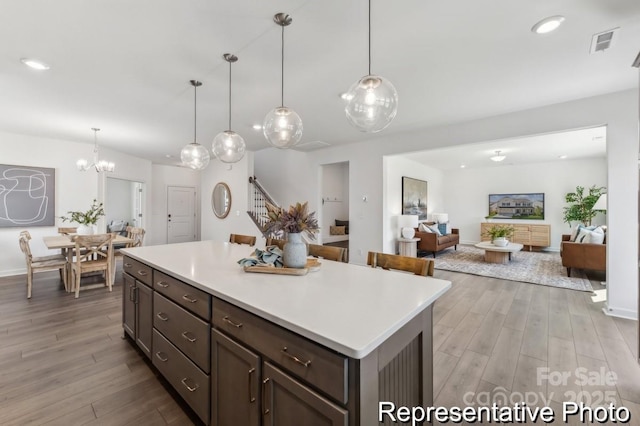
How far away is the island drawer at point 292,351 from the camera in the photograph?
0.89 meters

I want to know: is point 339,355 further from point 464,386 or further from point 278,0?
point 278,0

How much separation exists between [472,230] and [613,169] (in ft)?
21.3

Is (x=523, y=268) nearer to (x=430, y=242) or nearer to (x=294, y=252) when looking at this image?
(x=430, y=242)

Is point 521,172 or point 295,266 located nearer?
point 295,266

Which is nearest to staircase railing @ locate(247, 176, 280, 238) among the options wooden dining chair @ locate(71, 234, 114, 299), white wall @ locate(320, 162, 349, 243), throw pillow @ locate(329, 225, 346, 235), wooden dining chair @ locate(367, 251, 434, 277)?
white wall @ locate(320, 162, 349, 243)

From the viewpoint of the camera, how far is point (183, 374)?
1671 mm

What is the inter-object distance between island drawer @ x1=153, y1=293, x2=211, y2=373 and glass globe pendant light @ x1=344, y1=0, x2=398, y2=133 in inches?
63.2

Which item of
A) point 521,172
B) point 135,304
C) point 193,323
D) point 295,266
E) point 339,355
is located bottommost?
point 135,304

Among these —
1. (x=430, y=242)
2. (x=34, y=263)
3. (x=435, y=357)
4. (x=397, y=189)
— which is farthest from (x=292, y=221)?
(x=430, y=242)

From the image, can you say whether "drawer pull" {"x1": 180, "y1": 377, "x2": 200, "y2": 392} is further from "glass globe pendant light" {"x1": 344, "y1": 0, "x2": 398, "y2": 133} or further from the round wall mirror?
the round wall mirror

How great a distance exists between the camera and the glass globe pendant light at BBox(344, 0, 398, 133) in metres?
1.80

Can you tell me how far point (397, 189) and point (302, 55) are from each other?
15.6 ft

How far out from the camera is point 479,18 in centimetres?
200

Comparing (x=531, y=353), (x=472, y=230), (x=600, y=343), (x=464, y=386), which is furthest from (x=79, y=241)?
(x=472, y=230)
